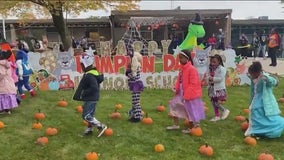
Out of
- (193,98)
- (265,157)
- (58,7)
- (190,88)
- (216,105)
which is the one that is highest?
(58,7)

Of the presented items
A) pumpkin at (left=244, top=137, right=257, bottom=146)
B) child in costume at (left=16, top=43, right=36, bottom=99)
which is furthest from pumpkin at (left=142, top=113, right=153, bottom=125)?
child in costume at (left=16, top=43, right=36, bottom=99)

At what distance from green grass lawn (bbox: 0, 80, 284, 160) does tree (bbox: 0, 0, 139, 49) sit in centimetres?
1083

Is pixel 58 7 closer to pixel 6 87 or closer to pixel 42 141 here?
pixel 6 87

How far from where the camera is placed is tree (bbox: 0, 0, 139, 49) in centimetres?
1905

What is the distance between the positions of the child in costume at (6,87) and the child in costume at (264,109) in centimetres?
527

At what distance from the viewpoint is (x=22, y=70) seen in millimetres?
10250

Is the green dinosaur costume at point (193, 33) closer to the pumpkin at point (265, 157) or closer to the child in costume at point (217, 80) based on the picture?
the child in costume at point (217, 80)

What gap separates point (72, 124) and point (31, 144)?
135cm

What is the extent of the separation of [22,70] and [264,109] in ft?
21.8

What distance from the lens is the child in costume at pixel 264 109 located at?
6.63m

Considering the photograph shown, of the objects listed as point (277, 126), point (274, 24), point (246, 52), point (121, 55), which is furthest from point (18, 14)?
point (274, 24)

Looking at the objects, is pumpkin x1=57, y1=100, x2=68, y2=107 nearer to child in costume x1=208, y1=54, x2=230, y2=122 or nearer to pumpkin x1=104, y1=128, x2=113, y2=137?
pumpkin x1=104, y1=128, x2=113, y2=137

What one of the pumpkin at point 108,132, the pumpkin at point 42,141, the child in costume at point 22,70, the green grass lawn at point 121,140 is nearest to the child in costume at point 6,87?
the green grass lawn at point 121,140

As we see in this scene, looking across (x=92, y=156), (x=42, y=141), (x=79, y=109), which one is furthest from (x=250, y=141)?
(x=79, y=109)
